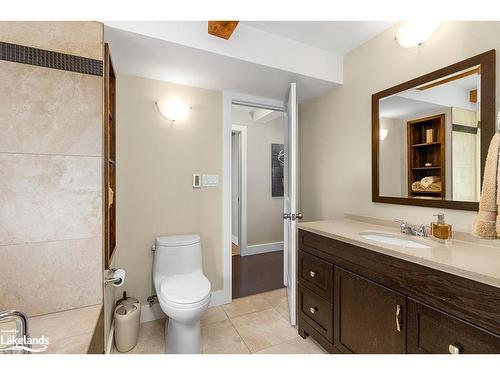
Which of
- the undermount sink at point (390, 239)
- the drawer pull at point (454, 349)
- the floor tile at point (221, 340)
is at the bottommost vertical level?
the floor tile at point (221, 340)

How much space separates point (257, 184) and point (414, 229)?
2554mm

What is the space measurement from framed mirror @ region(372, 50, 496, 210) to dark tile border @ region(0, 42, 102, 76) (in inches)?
73.9

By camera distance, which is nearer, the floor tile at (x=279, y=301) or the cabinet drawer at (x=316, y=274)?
the cabinet drawer at (x=316, y=274)

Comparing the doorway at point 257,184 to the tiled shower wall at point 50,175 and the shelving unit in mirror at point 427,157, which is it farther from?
the tiled shower wall at point 50,175

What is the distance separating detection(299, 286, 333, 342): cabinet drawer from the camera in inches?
58.6

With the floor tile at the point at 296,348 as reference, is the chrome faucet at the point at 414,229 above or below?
above

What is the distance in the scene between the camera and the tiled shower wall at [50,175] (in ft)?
3.51

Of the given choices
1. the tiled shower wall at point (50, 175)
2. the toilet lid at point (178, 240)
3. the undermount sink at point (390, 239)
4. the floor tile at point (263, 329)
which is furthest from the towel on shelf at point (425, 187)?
the tiled shower wall at point (50, 175)

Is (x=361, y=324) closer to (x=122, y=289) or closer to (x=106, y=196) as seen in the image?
(x=106, y=196)

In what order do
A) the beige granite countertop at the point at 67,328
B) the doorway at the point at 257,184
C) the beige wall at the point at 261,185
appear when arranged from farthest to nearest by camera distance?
the beige wall at the point at 261,185, the doorway at the point at 257,184, the beige granite countertop at the point at 67,328

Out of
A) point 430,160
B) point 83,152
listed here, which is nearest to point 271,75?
point 430,160

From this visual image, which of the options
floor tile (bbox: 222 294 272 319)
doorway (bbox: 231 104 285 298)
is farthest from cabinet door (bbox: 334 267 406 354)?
doorway (bbox: 231 104 285 298)

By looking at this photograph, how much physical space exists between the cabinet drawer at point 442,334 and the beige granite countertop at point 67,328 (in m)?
1.41

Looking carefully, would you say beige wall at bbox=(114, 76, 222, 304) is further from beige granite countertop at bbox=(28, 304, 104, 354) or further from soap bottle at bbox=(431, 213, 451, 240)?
soap bottle at bbox=(431, 213, 451, 240)
